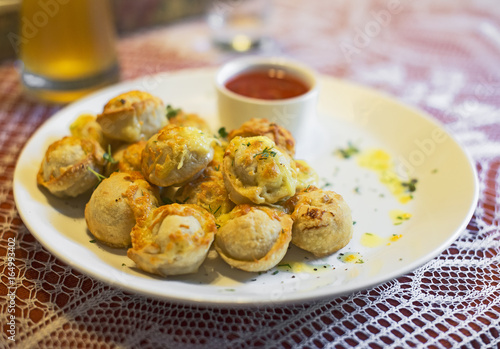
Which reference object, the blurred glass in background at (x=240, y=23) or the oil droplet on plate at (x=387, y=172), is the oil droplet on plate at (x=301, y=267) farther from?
the blurred glass in background at (x=240, y=23)

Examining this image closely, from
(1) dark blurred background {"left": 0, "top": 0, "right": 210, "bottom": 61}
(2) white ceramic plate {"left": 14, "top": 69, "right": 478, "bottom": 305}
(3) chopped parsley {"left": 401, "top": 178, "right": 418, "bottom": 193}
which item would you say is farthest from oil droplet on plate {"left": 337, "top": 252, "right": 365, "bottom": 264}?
(1) dark blurred background {"left": 0, "top": 0, "right": 210, "bottom": 61}

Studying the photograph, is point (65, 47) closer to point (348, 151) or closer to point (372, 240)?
point (348, 151)

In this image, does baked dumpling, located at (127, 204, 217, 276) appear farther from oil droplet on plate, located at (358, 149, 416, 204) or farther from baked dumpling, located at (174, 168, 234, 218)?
oil droplet on plate, located at (358, 149, 416, 204)

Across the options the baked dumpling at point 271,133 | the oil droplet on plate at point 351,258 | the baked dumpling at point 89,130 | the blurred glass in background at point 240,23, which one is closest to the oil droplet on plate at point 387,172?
the oil droplet on plate at point 351,258

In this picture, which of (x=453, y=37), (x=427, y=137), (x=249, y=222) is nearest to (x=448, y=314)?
(x=249, y=222)

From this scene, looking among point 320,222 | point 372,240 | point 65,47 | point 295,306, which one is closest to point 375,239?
point 372,240

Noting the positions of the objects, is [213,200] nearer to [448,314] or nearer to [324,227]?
[324,227]
